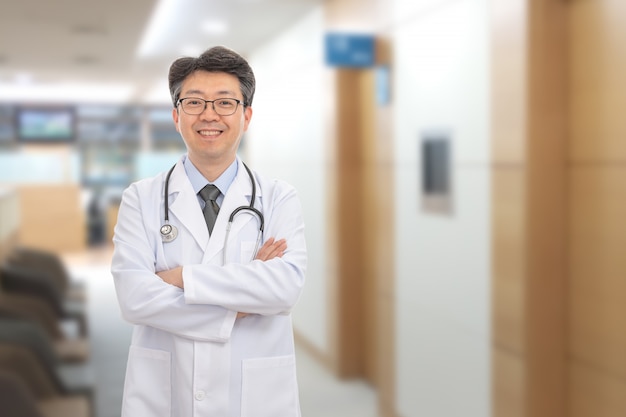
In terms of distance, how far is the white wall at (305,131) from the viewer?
621 centimetres

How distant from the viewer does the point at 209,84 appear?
129 centimetres

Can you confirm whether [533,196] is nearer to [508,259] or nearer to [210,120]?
[508,259]

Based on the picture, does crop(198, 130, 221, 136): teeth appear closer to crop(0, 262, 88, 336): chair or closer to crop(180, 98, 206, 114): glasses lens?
crop(180, 98, 206, 114): glasses lens

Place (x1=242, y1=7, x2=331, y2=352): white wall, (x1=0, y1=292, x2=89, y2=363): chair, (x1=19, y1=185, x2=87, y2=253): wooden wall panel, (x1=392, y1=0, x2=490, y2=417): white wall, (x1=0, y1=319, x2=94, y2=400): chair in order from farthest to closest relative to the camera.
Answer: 1. (x1=19, y1=185, x2=87, y2=253): wooden wall panel
2. (x1=242, y1=7, x2=331, y2=352): white wall
3. (x1=0, y1=292, x2=89, y2=363): chair
4. (x1=0, y1=319, x2=94, y2=400): chair
5. (x1=392, y1=0, x2=490, y2=417): white wall

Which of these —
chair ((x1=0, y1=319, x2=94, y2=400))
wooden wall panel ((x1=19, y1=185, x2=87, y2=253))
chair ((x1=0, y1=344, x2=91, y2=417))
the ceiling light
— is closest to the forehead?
chair ((x1=0, y1=344, x2=91, y2=417))

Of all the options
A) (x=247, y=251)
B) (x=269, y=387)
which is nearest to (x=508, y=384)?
(x=269, y=387)

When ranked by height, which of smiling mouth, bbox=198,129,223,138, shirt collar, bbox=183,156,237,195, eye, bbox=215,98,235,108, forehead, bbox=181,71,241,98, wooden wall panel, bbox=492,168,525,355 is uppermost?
forehead, bbox=181,71,241,98

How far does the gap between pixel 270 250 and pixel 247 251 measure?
50 mm

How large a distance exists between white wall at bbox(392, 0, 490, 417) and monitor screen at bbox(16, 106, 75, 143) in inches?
498

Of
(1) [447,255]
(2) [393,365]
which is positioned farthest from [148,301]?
(2) [393,365]

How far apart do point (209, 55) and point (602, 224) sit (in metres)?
2.37

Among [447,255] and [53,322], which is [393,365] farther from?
[53,322]

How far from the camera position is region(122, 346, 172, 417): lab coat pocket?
1420 mm

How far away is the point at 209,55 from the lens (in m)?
1.29
